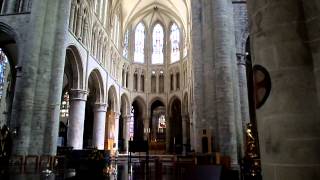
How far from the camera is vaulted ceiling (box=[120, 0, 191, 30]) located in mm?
32500

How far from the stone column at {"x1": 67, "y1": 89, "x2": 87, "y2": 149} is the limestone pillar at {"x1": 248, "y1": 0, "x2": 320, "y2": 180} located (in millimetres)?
17769

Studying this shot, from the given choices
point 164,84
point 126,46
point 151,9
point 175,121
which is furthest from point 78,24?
point 175,121

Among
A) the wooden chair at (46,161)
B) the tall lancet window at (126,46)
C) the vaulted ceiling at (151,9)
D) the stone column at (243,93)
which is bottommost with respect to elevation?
the wooden chair at (46,161)

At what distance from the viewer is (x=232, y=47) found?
43.7ft

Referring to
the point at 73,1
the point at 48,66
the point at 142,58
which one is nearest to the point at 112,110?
the point at 142,58

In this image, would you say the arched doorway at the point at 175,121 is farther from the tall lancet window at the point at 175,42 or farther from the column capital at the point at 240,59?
the column capital at the point at 240,59

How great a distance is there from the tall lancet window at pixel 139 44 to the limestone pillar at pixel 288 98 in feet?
109

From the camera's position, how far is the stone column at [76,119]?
18922mm

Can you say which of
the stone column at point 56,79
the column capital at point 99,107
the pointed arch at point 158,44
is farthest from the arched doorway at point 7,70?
the pointed arch at point 158,44

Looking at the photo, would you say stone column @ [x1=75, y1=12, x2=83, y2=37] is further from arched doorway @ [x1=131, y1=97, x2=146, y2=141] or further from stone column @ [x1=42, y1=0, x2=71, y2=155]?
arched doorway @ [x1=131, y1=97, x2=146, y2=141]

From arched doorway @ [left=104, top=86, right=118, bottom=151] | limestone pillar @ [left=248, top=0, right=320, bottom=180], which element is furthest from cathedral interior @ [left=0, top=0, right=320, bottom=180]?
arched doorway @ [left=104, top=86, right=118, bottom=151]

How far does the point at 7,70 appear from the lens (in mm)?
26109

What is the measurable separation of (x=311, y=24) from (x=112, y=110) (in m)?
27.9

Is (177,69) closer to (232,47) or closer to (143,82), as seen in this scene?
(143,82)
